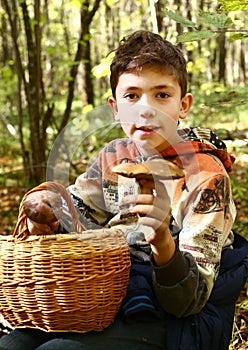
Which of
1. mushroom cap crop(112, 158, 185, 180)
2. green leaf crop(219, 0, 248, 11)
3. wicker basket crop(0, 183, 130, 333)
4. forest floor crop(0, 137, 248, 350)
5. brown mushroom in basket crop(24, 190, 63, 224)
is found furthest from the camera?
forest floor crop(0, 137, 248, 350)

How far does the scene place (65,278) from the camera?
155cm

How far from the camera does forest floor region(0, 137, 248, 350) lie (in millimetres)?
2678

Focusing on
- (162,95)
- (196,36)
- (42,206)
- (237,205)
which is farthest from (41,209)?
(237,205)

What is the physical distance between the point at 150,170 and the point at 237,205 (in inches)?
169

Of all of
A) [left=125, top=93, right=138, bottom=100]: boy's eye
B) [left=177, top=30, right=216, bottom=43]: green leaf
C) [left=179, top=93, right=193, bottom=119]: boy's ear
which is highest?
[left=177, top=30, right=216, bottom=43]: green leaf

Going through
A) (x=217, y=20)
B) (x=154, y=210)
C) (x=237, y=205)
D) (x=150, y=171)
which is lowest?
(x=237, y=205)

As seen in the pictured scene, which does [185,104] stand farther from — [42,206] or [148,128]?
[42,206]

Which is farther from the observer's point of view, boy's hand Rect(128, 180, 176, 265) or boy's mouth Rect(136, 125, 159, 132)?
boy's mouth Rect(136, 125, 159, 132)

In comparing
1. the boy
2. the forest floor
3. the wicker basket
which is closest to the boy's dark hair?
the boy

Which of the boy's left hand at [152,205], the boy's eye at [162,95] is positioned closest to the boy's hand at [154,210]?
the boy's left hand at [152,205]

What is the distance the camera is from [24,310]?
163 centimetres

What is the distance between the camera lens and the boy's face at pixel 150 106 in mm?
1719

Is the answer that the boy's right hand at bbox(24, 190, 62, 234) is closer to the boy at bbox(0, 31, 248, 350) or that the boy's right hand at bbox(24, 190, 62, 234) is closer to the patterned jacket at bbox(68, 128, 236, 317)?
the boy at bbox(0, 31, 248, 350)

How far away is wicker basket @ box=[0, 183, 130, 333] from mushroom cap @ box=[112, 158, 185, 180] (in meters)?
0.32
